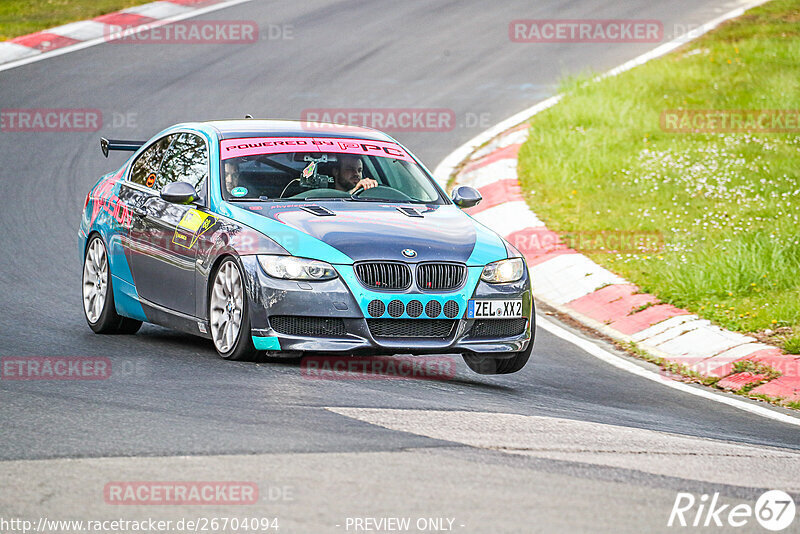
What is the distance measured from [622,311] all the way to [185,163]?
4187 millimetres

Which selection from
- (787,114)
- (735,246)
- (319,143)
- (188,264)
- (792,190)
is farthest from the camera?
(787,114)

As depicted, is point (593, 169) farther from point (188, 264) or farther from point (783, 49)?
point (188, 264)

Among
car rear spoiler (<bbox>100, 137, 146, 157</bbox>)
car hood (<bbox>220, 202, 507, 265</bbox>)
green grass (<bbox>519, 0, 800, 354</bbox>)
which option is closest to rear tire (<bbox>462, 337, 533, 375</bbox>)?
car hood (<bbox>220, 202, 507, 265</bbox>)

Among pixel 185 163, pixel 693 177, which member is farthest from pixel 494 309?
pixel 693 177

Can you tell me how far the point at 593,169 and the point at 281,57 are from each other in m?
7.78

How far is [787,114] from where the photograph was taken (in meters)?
18.2

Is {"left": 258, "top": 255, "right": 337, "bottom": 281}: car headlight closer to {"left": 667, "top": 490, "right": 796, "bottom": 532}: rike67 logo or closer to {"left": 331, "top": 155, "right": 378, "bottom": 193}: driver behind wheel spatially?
{"left": 331, "top": 155, "right": 378, "bottom": 193}: driver behind wheel

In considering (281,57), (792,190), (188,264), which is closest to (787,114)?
(792,190)

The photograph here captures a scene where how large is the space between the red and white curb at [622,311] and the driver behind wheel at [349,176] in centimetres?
287

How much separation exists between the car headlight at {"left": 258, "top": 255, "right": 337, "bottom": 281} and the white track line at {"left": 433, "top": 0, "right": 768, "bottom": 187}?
6221 millimetres

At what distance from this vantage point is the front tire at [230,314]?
7852 millimetres

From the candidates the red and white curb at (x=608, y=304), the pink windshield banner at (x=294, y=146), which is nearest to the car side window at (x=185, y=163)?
the pink windshield banner at (x=294, y=146)

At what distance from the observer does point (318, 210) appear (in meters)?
8.38

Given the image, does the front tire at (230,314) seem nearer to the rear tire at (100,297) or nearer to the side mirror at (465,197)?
the rear tire at (100,297)
